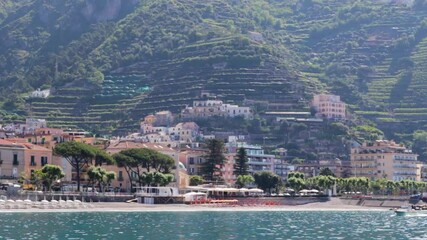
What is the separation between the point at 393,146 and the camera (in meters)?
197

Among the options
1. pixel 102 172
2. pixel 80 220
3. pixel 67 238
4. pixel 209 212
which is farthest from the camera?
pixel 102 172

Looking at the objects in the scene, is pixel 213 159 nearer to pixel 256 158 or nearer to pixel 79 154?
pixel 256 158

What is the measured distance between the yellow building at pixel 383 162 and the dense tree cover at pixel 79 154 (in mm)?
66606

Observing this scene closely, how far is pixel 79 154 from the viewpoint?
455 ft

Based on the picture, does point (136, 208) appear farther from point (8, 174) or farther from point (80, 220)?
point (80, 220)

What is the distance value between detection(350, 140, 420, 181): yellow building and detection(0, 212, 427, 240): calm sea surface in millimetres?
85107

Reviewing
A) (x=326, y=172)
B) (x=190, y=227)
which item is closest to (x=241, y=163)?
(x=326, y=172)

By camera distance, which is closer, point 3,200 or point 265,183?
point 3,200

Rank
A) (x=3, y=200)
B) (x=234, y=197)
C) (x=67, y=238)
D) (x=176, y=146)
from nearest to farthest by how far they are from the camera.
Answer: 1. (x=67, y=238)
2. (x=3, y=200)
3. (x=234, y=197)
4. (x=176, y=146)

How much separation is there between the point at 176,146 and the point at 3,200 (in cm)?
7105

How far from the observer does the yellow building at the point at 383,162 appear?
194m

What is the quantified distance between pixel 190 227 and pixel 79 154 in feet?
171

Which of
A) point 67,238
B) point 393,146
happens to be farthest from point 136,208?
point 393,146

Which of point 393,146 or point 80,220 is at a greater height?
point 393,146
